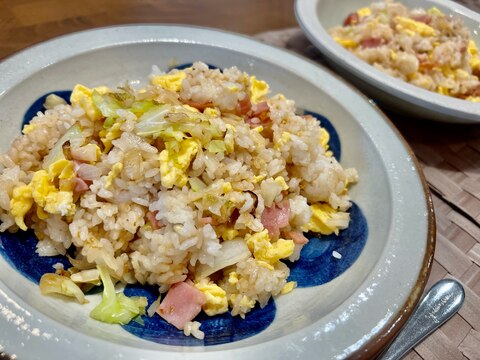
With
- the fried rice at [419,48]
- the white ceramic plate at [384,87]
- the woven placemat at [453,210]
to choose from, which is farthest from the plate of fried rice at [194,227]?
the fried rice at [419,48]

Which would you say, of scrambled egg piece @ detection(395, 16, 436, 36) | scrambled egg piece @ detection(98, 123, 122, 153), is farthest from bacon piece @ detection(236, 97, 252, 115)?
scrambled egg piece @ detection(395, 16, 436, 36)

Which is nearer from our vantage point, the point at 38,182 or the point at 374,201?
the point at 38,182

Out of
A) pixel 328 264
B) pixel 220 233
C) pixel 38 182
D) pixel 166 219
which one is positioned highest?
pixel 38 182

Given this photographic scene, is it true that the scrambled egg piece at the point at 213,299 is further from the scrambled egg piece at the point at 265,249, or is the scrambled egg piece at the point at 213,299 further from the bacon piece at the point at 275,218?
the bacon piece at the point at 275,218

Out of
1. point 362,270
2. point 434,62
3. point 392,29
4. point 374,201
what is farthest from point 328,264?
point 392,29

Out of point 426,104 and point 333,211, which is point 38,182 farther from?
point 426,104

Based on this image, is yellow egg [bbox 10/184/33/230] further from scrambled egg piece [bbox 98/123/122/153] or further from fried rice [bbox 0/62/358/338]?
scrambled egg piece [bbox 98/123/122/153]

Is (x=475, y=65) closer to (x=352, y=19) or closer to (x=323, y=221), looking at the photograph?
(x=352, y=19)
